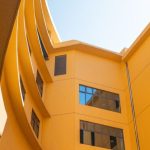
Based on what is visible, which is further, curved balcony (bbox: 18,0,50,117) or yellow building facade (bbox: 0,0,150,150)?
yellow building facade (bbox: 0,0,150,150)

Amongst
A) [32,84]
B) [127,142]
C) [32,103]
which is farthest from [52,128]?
Answer: [127,142]

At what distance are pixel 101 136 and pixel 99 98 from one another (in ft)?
7.67

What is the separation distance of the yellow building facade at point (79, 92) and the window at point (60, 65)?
58 mm

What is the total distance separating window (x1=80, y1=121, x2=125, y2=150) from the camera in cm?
1452

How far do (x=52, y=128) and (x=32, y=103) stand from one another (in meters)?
1.69

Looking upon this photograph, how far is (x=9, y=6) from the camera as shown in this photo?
548 centimetres

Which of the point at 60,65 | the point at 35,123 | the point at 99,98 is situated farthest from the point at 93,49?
the point at 35,123

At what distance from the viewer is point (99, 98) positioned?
16.4 meters

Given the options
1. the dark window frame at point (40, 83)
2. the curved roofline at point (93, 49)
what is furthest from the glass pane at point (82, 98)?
the curved roofline at point (93, 49)

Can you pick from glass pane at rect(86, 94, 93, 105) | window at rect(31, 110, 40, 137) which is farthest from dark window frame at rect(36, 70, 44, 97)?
glass pane at rect(86, 94, 93, 105)

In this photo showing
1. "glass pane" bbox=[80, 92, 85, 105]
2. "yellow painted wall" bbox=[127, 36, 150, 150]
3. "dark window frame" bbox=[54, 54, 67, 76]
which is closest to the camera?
"yellow painted wall" bbox=[127, 36, 150, 150]

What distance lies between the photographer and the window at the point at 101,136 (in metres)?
14.5

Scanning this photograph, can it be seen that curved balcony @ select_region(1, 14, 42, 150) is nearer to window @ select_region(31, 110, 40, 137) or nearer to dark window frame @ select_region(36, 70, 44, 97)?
window @ select_region(31, 110, 40, 137)

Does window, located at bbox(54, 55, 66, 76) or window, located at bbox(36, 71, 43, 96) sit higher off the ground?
window, located at bbox(54, 55, 66, 76)
